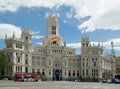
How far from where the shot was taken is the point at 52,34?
478ft

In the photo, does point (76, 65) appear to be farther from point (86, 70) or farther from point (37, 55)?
point (37, 55)

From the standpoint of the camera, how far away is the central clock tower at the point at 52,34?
139m

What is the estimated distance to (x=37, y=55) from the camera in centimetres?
13450

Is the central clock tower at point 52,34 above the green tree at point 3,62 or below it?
above

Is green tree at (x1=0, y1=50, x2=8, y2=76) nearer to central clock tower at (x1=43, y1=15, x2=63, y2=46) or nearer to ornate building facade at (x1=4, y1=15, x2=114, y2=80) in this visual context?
ornate building facade at (x1=4, y1=15, x2=114, y2=80)

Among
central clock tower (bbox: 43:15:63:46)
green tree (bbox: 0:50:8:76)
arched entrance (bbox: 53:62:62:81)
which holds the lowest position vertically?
arched entrance (bbox: 53:62:62:81)

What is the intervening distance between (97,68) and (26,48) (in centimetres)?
3483

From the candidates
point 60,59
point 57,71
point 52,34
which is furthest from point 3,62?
point 52,34

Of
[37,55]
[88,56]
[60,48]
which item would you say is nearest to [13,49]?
[37,55]

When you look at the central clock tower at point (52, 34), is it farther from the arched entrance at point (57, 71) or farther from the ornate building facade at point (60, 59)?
the arched entrance at point (57, 71)

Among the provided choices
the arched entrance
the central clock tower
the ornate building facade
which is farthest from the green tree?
the arched entrance

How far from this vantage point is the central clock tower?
457 feet

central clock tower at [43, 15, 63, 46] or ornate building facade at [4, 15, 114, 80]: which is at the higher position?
central clock tower at [43, 15, 63, 46]

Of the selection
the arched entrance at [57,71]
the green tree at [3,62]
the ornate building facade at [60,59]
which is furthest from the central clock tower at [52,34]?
the green tree at [3,62]
